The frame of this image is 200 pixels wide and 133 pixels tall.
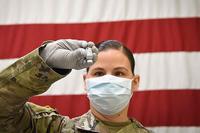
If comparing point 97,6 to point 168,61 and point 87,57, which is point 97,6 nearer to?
point 168,61

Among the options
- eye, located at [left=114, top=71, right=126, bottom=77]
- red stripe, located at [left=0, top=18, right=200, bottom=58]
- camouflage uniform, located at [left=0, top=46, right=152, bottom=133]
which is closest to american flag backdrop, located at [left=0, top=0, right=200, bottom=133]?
red stripe, located at [left=0, top=18, right=200, bottom=58]

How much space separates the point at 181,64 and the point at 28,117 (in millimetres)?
970

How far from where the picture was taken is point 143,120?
1501 mm

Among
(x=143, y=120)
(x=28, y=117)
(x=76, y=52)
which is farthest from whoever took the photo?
(x=143, y=120)

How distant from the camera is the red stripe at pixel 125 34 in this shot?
153 cm

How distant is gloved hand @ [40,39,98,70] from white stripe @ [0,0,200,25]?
3.22ft

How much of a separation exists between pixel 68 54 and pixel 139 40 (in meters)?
1.02

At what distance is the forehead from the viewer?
0.96 metres

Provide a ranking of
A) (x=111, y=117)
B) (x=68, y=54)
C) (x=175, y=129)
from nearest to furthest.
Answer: (x=68, y=54)
(x=111, y=117)
(x=175, y=129)

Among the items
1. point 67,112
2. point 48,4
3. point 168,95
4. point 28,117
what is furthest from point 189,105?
point 28,117

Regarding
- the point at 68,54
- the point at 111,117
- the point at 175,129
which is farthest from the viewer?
the point at 175,129

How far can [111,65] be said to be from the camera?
97 cm

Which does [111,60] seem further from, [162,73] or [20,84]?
[162,73]

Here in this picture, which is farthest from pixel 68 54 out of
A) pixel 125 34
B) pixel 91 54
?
pixel 125 34
